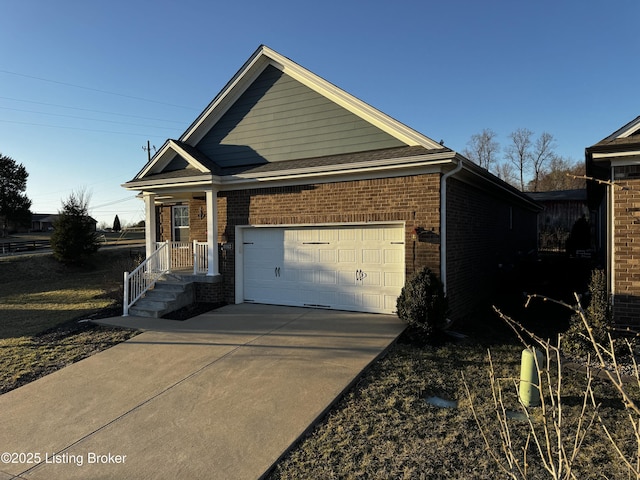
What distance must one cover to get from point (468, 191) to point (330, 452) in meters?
7.70

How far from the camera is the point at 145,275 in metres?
10.6

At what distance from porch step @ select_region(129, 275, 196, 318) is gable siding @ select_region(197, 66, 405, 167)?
12.0 feet

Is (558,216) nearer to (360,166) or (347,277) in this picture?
(347,277)

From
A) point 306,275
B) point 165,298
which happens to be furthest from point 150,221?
point 306,275

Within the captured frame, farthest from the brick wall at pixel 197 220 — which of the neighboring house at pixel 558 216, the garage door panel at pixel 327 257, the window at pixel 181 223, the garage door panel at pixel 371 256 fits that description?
the neighboring house at pixel 558 216

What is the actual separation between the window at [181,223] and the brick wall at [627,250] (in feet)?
38.3

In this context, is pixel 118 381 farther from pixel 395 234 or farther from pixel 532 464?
pixel 395 234

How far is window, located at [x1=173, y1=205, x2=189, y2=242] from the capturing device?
1330cm

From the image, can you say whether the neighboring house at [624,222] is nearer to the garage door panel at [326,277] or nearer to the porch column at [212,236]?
the garage door panel at [326,277]

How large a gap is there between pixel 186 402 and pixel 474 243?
808 cm

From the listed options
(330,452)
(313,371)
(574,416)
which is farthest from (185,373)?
(574,416)

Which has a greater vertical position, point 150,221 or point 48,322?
point 150,221

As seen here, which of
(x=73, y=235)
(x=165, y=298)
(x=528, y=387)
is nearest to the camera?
(x=528, y=387)

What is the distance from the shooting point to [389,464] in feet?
11.6
